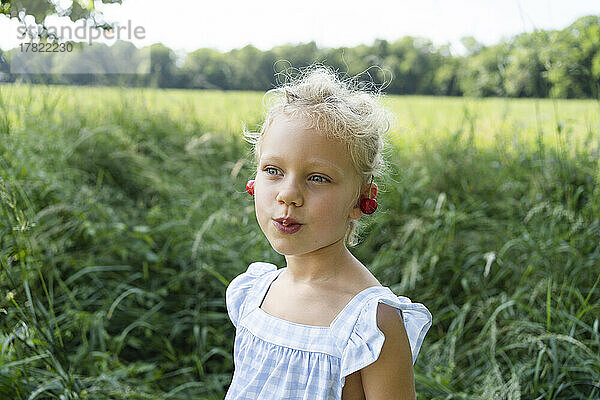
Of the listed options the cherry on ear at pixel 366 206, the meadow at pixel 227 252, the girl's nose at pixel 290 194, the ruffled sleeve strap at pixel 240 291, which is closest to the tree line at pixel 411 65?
the meadow at pixel 227 252

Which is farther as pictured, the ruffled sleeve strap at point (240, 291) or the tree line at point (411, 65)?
the tree line at point (411, 65)

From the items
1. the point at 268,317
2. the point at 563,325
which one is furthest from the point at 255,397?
the point at 563,325

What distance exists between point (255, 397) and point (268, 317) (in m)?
0.18

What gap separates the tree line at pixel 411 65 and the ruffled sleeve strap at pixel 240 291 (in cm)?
161

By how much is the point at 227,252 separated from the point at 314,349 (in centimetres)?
199

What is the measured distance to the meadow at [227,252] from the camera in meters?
2.56

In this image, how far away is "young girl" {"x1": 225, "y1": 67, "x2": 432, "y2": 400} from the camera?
1371 millimetres

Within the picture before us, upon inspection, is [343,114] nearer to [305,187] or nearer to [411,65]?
[305,187]

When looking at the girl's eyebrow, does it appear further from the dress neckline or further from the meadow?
the meadow

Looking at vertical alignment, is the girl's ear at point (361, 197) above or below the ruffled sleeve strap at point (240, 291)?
above

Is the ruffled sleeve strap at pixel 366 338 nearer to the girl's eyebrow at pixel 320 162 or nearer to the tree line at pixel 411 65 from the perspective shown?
the girl's eyebrow at pixel 320 162

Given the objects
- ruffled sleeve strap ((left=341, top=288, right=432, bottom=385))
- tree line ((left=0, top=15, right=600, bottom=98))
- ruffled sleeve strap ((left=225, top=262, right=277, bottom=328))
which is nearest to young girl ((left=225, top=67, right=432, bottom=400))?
ruffled sleeve strap ((left=341, top=288, right=432, bottom=385))

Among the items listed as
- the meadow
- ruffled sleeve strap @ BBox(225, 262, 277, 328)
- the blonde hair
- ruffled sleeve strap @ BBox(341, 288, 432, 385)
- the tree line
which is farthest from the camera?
the tree line

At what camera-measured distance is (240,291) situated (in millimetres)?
1741
